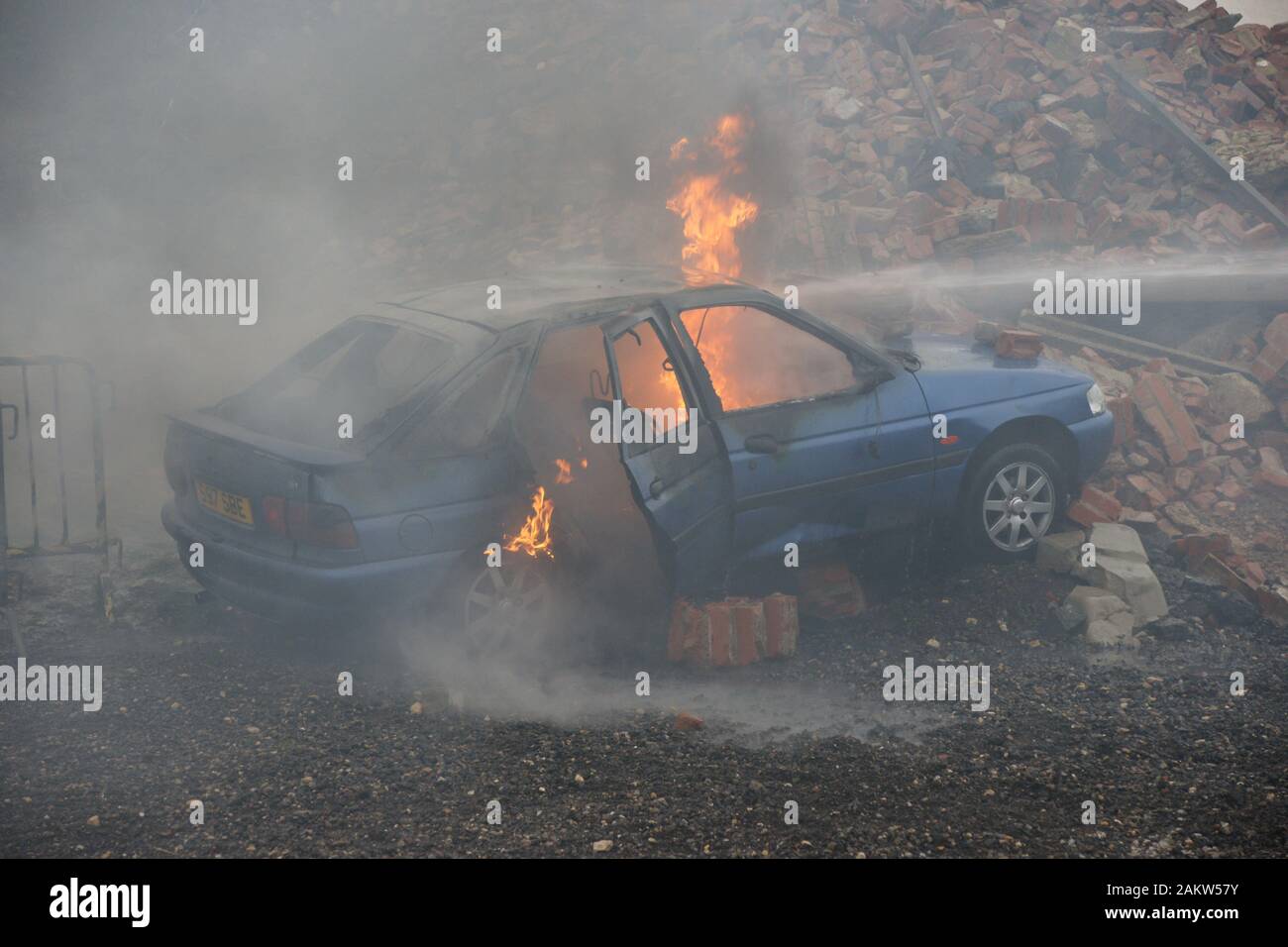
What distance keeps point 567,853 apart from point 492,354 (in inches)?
95.8

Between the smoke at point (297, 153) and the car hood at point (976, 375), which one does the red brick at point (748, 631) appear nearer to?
the car hood at point (976, 375)

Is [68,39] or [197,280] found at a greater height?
[68,39]

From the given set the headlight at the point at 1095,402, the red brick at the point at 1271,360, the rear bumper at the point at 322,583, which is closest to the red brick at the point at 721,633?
A: the rear bumper at the point at 322,583

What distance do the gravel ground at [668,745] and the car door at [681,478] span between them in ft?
2.13

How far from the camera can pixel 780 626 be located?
5.71 meters

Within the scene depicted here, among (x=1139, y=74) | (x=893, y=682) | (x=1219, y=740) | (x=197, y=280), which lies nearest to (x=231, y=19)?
(x=197, y=280)

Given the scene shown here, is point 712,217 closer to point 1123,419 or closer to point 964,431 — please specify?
point 1123,419

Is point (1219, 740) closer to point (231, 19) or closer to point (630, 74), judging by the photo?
point (630, 74)

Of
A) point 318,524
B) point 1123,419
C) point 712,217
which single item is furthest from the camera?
point 712,217

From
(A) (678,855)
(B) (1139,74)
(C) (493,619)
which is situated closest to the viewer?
(A) (678,855)

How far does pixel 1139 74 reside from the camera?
52.1ft

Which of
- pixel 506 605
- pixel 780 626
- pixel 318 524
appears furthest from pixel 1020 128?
pixel 318 524

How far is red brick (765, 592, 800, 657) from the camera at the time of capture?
5707 mm

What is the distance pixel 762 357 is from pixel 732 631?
152cm
